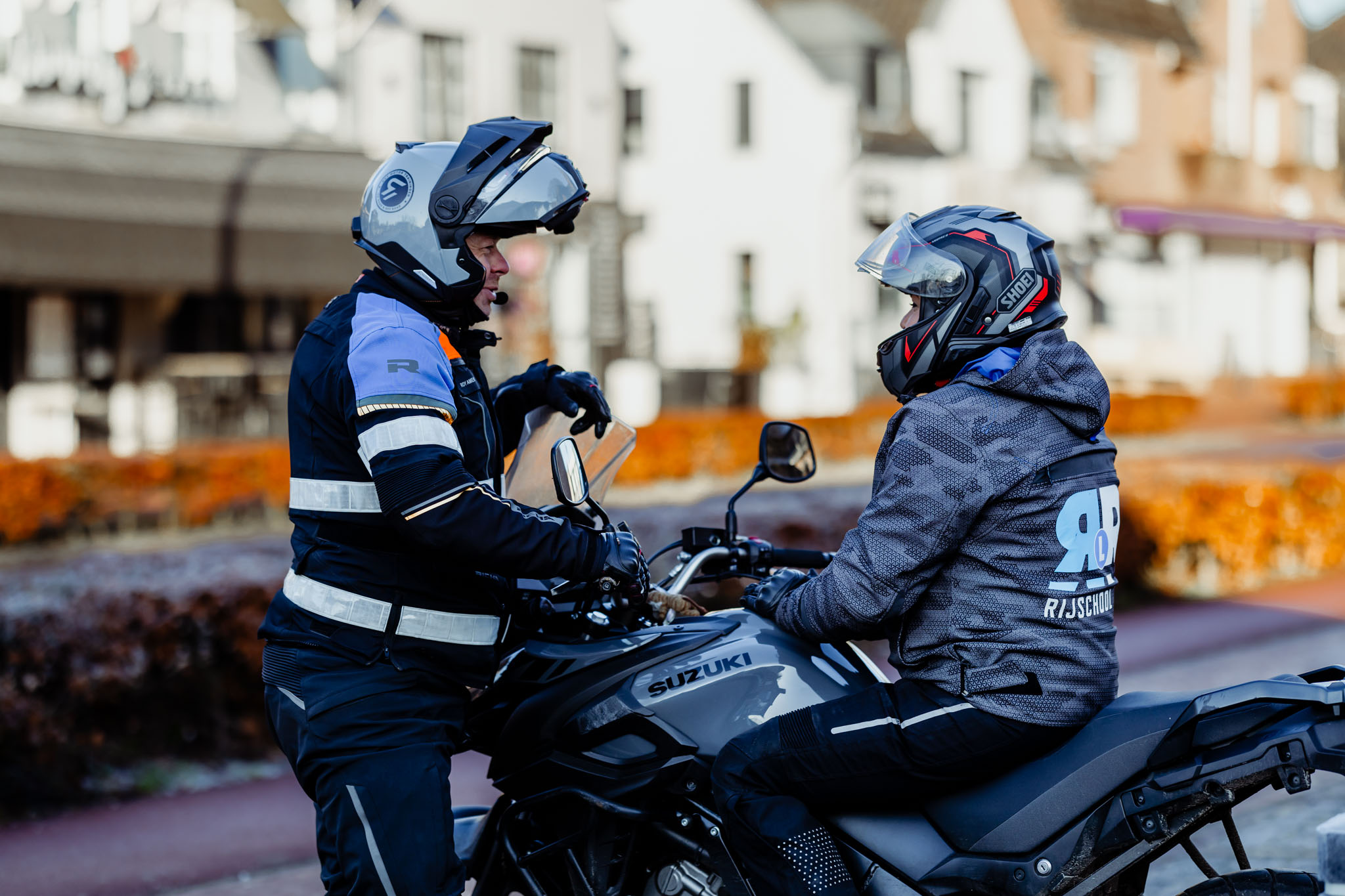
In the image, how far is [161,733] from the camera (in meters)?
6.77

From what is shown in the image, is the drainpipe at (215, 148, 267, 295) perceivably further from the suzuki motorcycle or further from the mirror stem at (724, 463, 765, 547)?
the mirror stem at (724, 463, 765, 547)

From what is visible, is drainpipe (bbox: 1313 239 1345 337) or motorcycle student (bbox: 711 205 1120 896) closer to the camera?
motorcycle student (bbox: 711 205 1120 896)

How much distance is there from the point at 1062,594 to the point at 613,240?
73.9ft

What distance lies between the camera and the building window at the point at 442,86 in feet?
76.0

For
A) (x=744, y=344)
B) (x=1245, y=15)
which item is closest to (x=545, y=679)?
(x=744, y=344)

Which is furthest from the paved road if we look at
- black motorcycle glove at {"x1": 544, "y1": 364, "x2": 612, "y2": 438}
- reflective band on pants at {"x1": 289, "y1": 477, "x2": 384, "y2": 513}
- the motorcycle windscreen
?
reflective band on pants at {"x1": 289, "y1": 477, "x2": 384, "y2": 513}

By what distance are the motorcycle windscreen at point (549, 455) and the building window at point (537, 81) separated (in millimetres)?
21122

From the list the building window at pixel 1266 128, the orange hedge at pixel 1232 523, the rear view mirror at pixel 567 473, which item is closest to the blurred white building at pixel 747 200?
the building window at pixel 1266 128

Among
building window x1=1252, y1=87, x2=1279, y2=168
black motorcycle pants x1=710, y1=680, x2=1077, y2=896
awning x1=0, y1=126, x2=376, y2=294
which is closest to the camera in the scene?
black motorcycle pants x1=710, y1=680, x2=1077, y2=896

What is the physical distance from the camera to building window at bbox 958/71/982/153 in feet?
104

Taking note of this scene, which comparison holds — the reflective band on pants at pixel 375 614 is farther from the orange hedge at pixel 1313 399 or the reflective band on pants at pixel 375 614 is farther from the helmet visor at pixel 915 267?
the orange hedge at pixel 1313 399

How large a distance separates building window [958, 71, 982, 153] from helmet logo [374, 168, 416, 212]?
29.7 m

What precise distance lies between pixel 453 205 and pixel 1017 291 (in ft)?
3.99

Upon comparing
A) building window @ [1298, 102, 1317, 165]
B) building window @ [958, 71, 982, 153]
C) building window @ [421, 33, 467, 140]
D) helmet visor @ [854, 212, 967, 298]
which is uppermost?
building window @ [1298, 102, 1317, 165]
